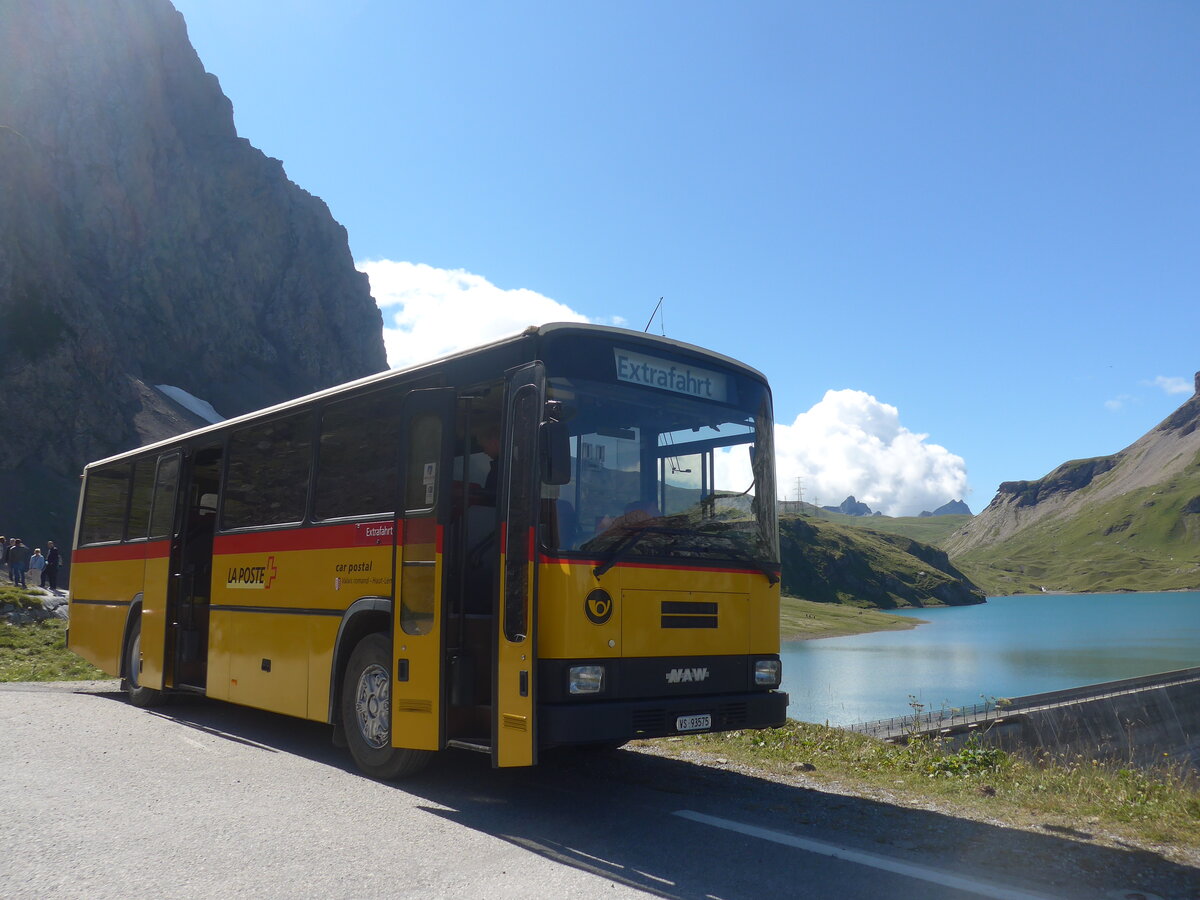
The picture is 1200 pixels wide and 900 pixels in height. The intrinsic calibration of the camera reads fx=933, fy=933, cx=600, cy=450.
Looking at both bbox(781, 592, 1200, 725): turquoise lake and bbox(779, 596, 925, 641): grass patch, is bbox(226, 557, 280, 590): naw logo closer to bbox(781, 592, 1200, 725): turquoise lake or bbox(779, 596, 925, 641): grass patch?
bbox(781, 592, 1200, 725): turquoise lake

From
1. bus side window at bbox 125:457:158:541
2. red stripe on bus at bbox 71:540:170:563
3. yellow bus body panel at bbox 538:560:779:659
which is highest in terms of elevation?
bus side window at bbox 125:457:158:541

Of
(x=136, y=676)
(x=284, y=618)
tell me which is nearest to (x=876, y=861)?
(x=284, y=618)

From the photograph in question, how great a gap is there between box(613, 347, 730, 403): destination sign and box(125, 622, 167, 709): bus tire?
32.0 ft

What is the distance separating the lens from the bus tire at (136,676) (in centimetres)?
1374

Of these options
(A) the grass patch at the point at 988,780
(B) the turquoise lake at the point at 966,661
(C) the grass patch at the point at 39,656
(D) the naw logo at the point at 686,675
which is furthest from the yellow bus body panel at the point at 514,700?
(B) the turquoise lake at the point at 966,661

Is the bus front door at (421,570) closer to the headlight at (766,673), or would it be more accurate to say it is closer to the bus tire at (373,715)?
the bus tire at (373,715)

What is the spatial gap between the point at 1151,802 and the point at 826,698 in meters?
55.9

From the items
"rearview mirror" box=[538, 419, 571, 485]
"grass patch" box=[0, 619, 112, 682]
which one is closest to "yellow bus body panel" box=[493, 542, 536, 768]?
"rearview mirror" box=[538, 419, 571, 485]

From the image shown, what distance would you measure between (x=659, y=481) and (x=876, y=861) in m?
3.16

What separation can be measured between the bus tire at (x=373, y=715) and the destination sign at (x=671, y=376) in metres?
3.25

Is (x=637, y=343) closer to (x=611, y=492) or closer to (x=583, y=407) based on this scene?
(x=583, y=407)

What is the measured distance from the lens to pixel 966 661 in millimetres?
89312

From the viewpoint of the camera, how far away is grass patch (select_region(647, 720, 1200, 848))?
674cm

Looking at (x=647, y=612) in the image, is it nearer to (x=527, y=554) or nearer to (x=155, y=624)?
(x=527, y=554)
